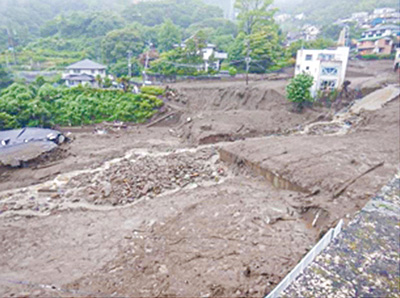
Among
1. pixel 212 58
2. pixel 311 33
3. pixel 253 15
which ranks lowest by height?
pixel 212 58

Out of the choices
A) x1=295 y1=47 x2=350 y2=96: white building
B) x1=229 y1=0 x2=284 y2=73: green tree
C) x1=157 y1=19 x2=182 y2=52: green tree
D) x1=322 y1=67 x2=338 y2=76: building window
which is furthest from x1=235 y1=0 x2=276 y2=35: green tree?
x1=322 y1=67 x2=338 y2=76: building window

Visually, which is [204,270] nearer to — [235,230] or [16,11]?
[235,230]

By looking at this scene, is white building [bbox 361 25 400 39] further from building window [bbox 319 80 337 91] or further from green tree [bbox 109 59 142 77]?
green tree [bbox 109 59 142 77]

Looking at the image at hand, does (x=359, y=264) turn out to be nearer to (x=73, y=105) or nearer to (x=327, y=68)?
(x=327, y=68)

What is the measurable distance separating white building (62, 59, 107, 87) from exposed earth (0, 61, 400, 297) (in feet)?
38.3

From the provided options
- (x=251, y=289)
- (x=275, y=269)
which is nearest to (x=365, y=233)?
(x=251, y=289)

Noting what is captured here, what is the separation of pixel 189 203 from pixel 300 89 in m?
15.5

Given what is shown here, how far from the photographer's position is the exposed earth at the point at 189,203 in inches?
318

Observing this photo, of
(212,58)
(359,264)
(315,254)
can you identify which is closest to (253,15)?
(212,58)

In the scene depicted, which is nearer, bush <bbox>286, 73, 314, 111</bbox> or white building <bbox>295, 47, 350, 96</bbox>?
bush <bbox>286, 73, 314, 111</bbox>

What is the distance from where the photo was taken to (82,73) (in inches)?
1346

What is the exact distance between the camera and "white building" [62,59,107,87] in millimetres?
32250

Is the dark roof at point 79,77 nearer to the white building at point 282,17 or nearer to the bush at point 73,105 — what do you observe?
the bush at point 73,105

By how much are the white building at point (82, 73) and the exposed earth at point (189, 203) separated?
11.7 meters
